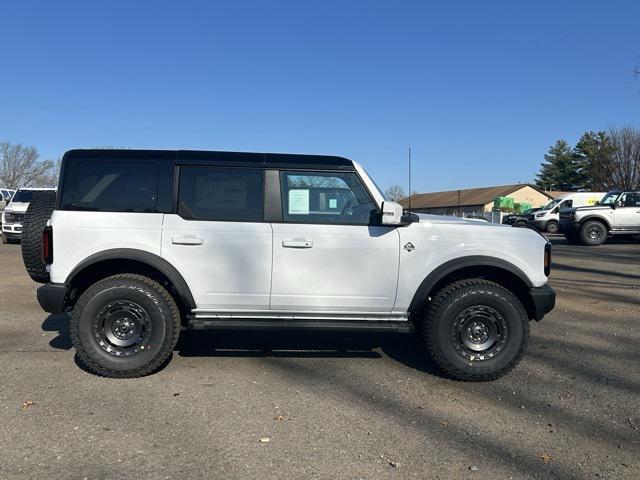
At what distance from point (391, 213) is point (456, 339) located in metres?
1.23

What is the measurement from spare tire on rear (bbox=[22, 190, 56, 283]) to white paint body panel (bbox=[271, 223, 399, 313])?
2094 millimetres

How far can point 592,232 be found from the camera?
18.4 metres

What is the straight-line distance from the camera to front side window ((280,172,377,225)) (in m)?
4.51

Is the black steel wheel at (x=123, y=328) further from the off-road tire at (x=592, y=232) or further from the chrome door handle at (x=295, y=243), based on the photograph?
the off-road tire at (x=592, y=232)

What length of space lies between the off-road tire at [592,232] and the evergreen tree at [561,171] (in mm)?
59768

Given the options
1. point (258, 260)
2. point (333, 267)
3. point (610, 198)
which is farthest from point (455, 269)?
point (610, 198)

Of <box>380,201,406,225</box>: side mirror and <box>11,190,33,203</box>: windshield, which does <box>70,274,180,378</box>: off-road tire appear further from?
<box>11,190,33,203</box>: windshield

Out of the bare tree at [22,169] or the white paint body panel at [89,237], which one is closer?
the white paint body panel at [89,237]

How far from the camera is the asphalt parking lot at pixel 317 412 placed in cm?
299

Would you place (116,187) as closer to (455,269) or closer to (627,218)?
(455,269)

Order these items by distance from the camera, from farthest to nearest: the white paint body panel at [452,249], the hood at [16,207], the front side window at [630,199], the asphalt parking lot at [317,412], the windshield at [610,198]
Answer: the windshield at [610,198]
the front side window at [630,199]
the hood at [16,207]
the white paint body panel at [452,249]
the asphalt parking lot at [317,412]

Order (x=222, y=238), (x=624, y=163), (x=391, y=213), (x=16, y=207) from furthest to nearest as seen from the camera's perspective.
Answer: (x=624, y=163) < (x=16, y=207) < (x=222, y=238) < (x=391, y=213)

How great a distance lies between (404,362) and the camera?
491 cm

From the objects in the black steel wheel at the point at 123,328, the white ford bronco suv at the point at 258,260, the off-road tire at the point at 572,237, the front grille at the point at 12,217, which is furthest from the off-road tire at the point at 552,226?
the black steel wheel at the point at 123,328
